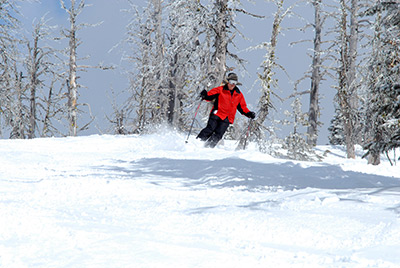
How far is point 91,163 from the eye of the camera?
24.1 ft

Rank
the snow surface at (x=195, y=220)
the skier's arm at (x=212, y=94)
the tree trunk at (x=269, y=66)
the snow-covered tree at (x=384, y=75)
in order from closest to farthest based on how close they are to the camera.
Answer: the snow surface at (x=195, y=220) < the snow-covered tree at (x=384, y=75) < the skier's arm at (x=212, y=94) < the tree trunk at (x=269, y=66)

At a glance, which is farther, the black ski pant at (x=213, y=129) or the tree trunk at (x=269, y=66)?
the tree trunk at (x=269, y=66)

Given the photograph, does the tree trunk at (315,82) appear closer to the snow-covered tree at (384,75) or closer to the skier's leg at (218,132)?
the skier's leg at (218,132)

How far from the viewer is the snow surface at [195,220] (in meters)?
2.22

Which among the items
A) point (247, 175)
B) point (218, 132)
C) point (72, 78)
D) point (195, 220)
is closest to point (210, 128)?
point (218, 132)

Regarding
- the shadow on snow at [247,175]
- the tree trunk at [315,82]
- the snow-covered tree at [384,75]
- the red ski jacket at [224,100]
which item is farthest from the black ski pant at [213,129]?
the tree trunk at [315,82]

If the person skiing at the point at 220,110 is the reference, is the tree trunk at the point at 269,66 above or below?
above

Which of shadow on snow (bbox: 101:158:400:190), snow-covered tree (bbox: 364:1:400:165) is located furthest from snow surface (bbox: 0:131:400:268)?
snow-covered tree (bbox: 364:1:400:165)

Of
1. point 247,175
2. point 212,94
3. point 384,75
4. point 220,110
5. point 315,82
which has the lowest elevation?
point 247,175

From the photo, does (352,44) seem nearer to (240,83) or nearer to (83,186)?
(240,83)

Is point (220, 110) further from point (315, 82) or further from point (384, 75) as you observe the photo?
point (315, 82)

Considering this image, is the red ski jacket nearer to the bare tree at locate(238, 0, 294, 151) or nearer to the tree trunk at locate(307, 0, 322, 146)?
the bare tree at locate(238, 0, 294, 151)

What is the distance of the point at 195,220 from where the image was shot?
10.3ft

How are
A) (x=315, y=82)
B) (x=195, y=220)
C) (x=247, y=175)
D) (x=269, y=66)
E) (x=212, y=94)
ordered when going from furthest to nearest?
(x=315, y=82)
(x=269, y=66)
(x=212, y=94)
(x=247, y=175)
(x=195, y=220)
